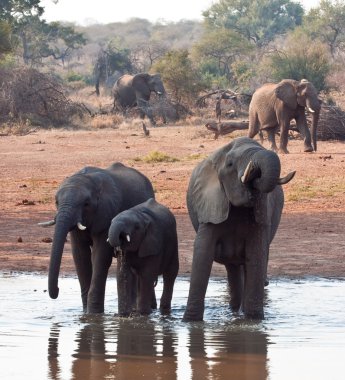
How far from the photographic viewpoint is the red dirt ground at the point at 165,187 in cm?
1127

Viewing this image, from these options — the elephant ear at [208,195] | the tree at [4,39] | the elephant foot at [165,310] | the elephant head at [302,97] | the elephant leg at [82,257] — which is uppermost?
the tree at [4,39]

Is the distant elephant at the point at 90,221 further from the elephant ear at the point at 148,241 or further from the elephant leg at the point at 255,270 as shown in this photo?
the elephant leg at the point at 255,270

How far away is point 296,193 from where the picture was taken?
51.0 feet

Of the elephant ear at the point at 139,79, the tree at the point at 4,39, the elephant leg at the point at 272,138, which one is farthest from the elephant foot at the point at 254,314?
the elephant ear at the point at 139,79

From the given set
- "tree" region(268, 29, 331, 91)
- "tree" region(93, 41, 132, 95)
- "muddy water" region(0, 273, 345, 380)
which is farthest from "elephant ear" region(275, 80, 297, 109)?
"tree" region(93, 41, 132, 95)

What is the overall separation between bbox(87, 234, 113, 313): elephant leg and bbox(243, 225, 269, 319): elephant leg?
100 centimetres

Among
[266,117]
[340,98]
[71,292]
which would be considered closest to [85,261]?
[71,292]

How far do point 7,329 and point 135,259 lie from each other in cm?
105

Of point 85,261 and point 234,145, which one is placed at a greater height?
point 234,145

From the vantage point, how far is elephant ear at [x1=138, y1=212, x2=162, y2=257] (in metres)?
8.24

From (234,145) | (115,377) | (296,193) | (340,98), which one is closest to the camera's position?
(115,377)

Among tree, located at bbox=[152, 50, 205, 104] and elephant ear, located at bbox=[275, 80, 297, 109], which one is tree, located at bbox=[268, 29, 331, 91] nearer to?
tree, located at bbox=[152, 50, 205, 104]

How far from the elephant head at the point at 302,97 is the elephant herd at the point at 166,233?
12.7 meters

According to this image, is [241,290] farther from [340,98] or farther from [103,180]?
[340,98]
